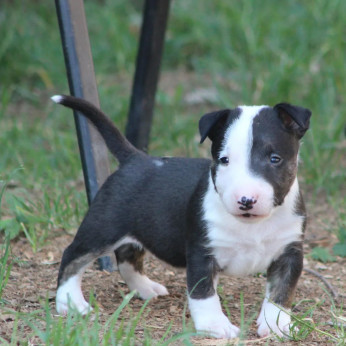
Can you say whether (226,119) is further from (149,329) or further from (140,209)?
(149,329)

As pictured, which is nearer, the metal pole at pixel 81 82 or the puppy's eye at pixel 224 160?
the puppy's eye at pixel 224 160

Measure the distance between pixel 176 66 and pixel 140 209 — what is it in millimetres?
4445

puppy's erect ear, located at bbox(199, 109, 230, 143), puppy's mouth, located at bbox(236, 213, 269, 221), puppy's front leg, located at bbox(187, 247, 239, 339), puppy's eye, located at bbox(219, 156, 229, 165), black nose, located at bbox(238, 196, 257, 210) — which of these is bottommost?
puppy's front leg, located at bbox(187, 247, 239, 339)

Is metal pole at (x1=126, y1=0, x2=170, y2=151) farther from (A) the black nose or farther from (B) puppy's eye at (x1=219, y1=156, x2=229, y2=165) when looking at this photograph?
(A) the black nose

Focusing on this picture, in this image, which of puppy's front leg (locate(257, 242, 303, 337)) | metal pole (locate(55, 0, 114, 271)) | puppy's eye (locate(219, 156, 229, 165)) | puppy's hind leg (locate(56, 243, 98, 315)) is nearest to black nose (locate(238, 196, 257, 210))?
puppy's eye (locate(219, 156, 229, 165))

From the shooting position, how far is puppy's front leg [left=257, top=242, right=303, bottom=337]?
132 inches

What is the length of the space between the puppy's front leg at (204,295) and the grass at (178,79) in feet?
4.41

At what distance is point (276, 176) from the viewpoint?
122 inches

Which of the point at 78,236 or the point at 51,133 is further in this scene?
the point at 51,133

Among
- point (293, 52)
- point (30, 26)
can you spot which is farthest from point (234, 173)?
point (30, 26)

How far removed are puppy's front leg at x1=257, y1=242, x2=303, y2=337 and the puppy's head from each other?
32 cm

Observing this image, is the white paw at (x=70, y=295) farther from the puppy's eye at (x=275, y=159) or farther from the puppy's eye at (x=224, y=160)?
the puppy's eye at (x=275, y=159)

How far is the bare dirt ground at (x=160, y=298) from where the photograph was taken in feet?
11.1

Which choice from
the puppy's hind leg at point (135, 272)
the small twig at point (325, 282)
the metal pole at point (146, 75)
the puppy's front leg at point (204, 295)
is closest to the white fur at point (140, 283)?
the puppy's hind leg at point (135, 272)
